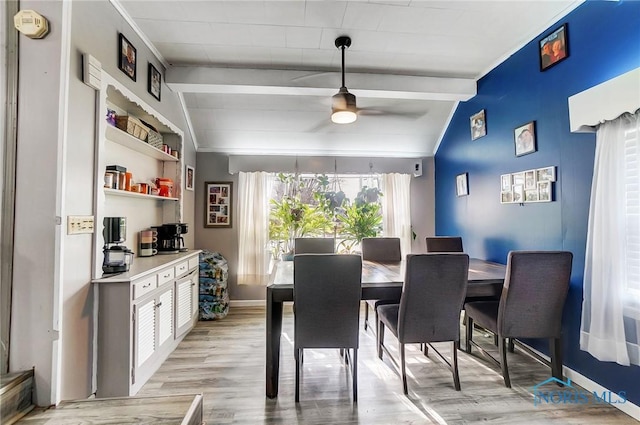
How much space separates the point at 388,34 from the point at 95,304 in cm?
314

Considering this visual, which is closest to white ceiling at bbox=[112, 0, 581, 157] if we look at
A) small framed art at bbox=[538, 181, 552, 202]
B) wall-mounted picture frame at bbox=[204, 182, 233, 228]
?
wall-mounted picture frame at bbox=[204, 182, 233, 228]

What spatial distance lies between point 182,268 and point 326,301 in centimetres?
166

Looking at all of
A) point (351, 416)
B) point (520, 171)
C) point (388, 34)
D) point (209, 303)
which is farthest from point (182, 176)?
point (520, 171)

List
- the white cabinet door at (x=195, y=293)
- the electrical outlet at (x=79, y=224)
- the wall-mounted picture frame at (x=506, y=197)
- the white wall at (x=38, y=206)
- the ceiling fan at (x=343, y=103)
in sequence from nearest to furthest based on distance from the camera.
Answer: the white wall at (x=38, y=206), the electrical outlet at (x=79, y=224), the ceiling fan at (x=343, y=103), the wall-mounted picture frame at (x=506, y=197), the white cabinet door at (x=195, y=293)

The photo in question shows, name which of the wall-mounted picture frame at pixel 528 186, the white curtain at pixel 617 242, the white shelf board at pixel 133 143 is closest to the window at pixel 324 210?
the white shelf board at pixel 133 143

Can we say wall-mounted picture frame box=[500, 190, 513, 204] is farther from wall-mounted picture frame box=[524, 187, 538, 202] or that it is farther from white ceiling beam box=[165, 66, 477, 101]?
white ceiling beam box=[165, 66, 477, 101]

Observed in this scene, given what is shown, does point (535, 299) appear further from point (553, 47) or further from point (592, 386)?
point (553, 47)

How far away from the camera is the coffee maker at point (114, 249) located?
6.89 ft

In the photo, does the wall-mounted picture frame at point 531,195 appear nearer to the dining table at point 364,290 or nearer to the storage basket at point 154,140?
the dining table at point 364,290

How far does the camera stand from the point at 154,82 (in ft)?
9.14

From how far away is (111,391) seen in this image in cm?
195

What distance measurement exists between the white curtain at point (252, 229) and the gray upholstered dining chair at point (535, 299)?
116 inches

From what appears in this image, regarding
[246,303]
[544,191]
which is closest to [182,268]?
[246,303]

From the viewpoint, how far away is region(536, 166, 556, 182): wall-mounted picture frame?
2422mm
